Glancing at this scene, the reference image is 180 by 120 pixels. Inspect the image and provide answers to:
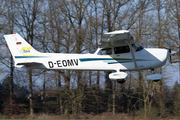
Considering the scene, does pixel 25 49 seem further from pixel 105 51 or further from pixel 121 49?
pixel 121 49

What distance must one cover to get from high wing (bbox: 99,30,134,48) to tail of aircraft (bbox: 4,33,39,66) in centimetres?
387

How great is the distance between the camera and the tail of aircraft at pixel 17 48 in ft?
38.2

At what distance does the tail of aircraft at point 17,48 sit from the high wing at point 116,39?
3.87 metres

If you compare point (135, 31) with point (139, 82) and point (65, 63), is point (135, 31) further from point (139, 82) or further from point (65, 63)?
point (65, 63)

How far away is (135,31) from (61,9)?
28.3 ft

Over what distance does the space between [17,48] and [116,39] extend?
18.0ft

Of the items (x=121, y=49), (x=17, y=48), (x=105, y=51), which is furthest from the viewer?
(x=17, y=48)

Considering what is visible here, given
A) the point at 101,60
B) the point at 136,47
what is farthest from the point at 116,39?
the point at 101,60

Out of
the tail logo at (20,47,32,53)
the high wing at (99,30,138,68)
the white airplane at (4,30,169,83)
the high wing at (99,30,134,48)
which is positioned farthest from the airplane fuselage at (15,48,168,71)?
the high wing at (99,30,134,48)

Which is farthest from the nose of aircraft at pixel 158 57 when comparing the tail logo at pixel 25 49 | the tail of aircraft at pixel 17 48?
the tail logo at pixel 25 49

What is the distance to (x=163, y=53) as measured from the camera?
10930mm

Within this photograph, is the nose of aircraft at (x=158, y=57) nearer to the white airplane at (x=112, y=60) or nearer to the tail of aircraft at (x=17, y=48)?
the white airplane at (x=112, y=60)

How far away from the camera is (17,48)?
38.6 feet

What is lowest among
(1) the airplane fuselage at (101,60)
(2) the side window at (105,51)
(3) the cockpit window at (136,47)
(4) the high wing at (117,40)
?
(1) the airplane fuselage at (101,60)
